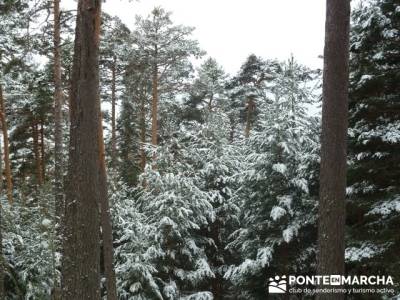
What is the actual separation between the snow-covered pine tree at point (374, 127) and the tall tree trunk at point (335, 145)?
9.21 ft

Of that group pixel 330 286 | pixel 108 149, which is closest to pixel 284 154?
pixel 330 286

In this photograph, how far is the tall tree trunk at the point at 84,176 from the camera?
544 cm

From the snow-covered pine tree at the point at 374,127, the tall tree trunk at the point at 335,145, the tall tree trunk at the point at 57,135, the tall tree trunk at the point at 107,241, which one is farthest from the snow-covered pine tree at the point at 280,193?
the tall tree trunk at the point at 57,135

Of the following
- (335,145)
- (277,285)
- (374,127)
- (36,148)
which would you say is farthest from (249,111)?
(335,145)

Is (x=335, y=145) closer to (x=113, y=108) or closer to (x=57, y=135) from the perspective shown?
(x=57, y=135)

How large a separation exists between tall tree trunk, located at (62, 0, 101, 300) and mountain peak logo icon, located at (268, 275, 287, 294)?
7053mm

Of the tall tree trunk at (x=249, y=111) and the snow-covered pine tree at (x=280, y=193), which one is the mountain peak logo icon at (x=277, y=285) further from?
the tall tree trunk at (x=249, y=111)

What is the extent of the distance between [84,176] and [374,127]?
6517 millimetres

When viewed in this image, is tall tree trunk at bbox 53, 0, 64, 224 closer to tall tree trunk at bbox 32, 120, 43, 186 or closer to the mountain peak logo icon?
the mountain peak logo icon

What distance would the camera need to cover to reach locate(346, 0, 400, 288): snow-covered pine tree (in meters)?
8.40

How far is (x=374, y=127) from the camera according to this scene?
9023 mm

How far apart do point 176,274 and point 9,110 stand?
623 inches

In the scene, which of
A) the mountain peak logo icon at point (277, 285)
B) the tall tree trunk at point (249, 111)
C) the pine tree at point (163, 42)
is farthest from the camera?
the tall tree trunk at point (249, 111)

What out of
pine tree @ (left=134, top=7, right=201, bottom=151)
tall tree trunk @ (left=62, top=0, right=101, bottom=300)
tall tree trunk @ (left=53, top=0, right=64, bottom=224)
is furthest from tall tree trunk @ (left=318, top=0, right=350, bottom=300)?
pine tree @ (left=134, top=7, right=201, bottom=151)
